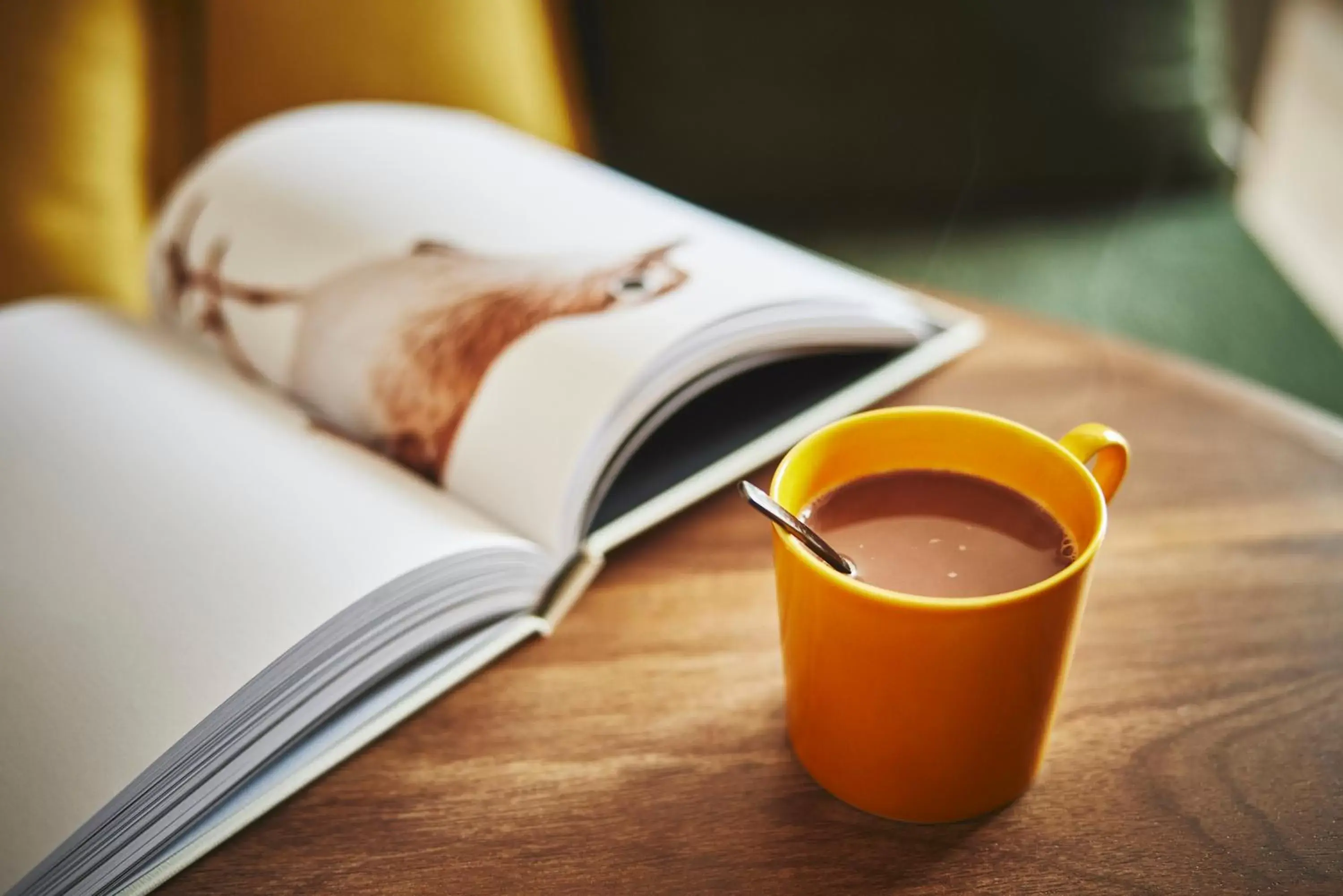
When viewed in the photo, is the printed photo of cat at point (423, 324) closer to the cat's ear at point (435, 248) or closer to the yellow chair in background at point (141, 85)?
the cat's ear at point (435, 248)

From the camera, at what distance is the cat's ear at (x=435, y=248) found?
600 mm

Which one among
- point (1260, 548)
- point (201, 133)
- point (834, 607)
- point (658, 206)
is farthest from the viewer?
point (201, 133)

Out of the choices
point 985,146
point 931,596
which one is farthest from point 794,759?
point 985,146

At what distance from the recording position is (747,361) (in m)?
0.56

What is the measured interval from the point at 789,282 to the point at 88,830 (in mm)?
388

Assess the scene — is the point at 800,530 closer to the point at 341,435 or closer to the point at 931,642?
the point at 931,642

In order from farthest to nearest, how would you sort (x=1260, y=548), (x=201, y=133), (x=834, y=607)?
(x=201, y=133) → (x=1260, y=548) → (x=834, y=607)

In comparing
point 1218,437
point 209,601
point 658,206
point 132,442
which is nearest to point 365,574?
point 209,601

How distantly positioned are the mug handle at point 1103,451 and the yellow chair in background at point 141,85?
615 mm

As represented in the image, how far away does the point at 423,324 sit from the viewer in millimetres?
561

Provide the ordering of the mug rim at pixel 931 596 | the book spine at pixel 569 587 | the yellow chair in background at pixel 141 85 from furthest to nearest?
the yellow chair in background at pixel 141 85 < the book spine at pixel 569 587 < the mug rim at pixel 931 596

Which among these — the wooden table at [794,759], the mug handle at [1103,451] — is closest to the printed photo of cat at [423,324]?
the wooden table at [794,759]

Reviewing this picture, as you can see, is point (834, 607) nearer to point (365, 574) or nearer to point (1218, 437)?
point (365, 574)

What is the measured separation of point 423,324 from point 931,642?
1.06ft
